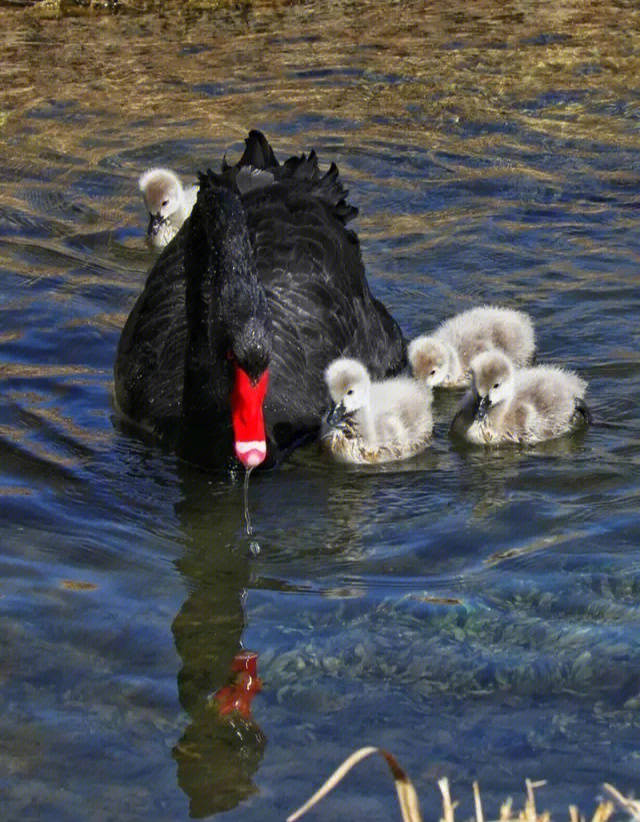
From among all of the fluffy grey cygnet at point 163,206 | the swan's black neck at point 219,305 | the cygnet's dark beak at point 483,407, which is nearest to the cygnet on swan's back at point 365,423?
the cygnet's dark beak at point 483,407

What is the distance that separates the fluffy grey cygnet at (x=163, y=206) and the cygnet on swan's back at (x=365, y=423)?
2.98 metres

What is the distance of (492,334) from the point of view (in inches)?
286

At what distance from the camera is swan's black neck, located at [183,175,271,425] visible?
5.78 metres

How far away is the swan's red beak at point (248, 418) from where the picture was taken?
5.52 m

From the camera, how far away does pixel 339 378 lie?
6.31 meters

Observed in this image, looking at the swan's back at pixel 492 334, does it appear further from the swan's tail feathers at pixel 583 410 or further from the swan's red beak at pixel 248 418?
the swan's red beak at pixel 248 418

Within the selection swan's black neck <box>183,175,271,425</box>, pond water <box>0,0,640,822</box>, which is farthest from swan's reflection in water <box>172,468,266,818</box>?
swan's black neck <box>183,175,271,425</box>

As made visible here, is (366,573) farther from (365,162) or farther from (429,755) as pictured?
(365,162)

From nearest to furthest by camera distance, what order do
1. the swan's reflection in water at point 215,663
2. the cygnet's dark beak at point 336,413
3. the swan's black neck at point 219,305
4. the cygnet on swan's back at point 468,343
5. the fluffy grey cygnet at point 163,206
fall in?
the swan's reflection in water at point 215,663 → the swan's black neck at point 219,305 → the cygnet's dark beak at point 336,413 → the cygnet on swan's back at point 468,343 → the fluffy grey cygnet at point 163,206

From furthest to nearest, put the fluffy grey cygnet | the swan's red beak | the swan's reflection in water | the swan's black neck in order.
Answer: the fluffy grey cygnet, the swan's black neck, the swan's red beak, the swan's reflection in water

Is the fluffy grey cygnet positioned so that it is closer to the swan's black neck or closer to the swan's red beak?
the swan's black neck

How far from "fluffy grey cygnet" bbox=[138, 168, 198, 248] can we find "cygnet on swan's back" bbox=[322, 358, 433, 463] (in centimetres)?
298

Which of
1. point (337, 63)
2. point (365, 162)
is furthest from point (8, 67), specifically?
point (365, 162)

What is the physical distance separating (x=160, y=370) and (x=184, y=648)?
7.49 ft
